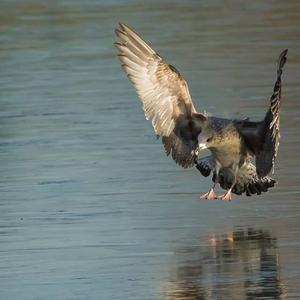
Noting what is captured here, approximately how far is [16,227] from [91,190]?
4.77 ft

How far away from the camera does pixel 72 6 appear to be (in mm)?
28109

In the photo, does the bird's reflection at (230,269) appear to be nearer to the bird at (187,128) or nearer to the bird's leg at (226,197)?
the bird's leg at (226,197)

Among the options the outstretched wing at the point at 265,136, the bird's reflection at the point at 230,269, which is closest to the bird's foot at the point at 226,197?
the outstretched wing at the point at 265,136

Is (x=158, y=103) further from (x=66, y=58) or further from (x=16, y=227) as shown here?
(x=66, y=58)

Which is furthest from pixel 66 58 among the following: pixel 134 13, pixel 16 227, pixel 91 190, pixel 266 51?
pixel 16 227

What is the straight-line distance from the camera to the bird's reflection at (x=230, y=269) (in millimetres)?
9570

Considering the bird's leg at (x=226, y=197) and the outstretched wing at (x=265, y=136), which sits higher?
the outstretched wing at (x=265, y=136)

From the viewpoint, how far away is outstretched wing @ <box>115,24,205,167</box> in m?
12.8

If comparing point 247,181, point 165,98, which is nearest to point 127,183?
point 165,98

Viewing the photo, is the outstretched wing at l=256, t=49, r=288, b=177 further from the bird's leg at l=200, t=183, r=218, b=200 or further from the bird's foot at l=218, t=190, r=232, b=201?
the bird's leg at l=200, t=183, r=218, b=200

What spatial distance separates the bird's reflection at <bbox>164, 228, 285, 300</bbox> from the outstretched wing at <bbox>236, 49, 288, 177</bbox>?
1.07 m

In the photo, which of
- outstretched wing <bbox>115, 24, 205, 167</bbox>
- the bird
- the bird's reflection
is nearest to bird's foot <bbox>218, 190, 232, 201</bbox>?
the bird

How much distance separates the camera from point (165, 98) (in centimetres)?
1287

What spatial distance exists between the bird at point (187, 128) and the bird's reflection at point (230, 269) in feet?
4.71
